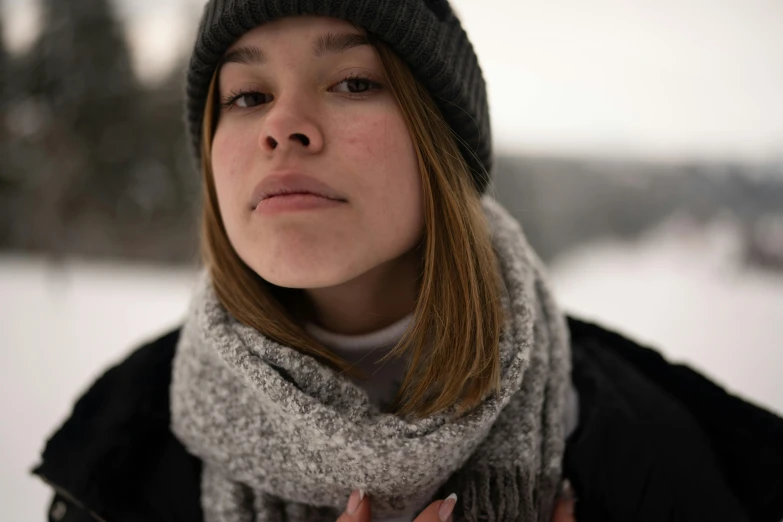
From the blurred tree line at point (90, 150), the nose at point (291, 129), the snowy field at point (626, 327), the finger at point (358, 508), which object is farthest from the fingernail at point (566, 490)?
the blurred tree line at point (90, 150)

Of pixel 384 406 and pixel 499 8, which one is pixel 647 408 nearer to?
pixel 384 406

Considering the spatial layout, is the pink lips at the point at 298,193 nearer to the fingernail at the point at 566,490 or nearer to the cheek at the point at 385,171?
the cheek at the point at 385,171

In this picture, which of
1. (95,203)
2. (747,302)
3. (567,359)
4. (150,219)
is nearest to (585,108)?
(747,302)

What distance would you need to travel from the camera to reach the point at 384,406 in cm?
72

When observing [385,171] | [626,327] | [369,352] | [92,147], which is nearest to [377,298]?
[369,352]

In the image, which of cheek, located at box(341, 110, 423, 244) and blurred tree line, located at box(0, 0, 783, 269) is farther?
blurred tree line, located at box(0, 0, 783, 269)

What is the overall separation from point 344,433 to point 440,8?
1.87 ft

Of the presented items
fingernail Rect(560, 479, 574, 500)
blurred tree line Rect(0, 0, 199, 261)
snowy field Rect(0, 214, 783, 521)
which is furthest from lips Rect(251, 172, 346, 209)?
blurred tree line Rect(0, 0, 199, 261)

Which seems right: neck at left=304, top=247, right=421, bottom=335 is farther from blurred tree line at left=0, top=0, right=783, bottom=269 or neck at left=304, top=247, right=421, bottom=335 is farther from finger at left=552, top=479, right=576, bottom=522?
blurred tree line at left=0, top=0, right=783, bottom=269

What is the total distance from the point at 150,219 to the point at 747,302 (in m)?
2.25

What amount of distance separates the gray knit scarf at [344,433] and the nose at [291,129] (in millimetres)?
255

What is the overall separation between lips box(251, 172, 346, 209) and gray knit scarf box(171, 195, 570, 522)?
0.20m

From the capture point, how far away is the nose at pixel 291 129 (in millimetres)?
583

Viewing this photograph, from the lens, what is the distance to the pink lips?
597 mm
